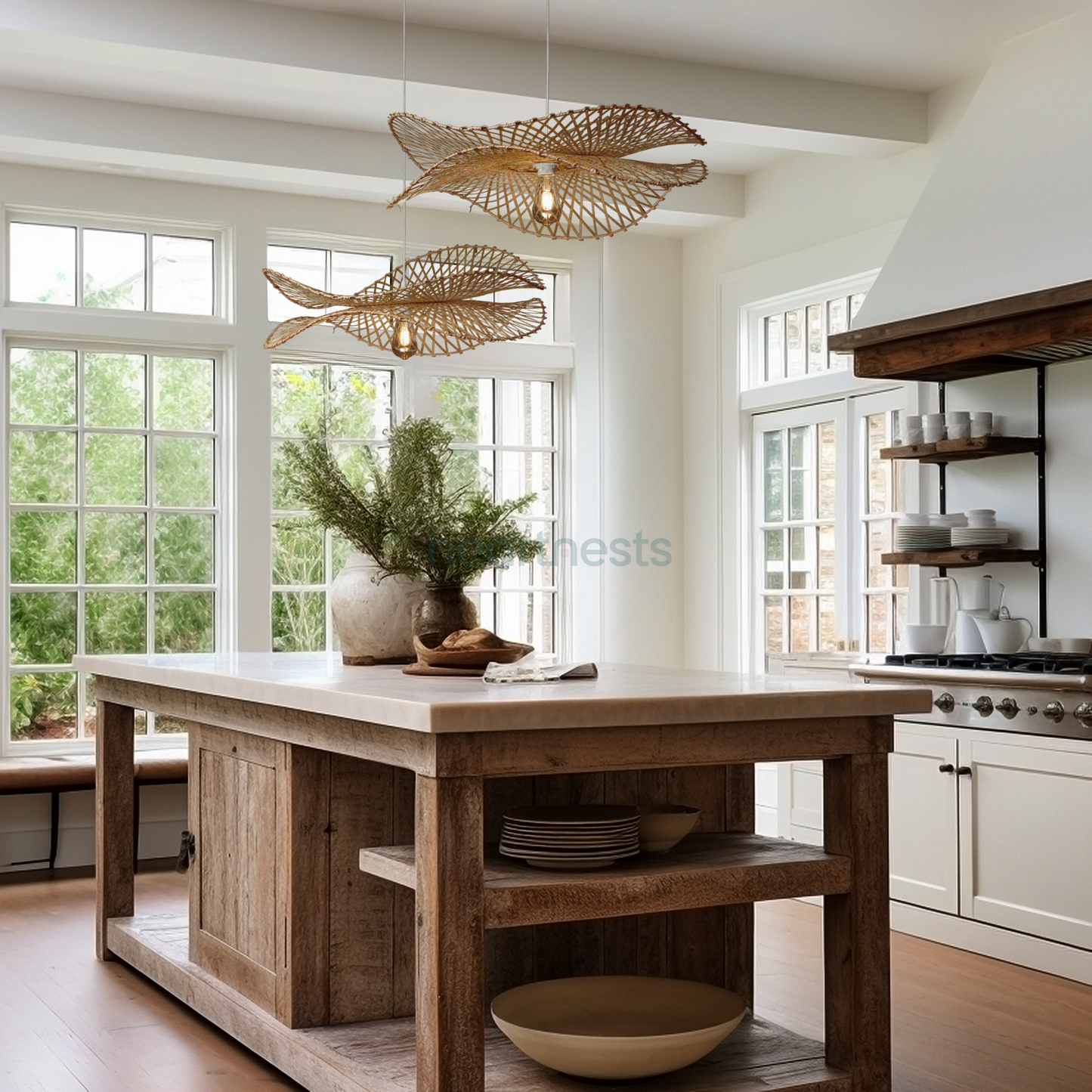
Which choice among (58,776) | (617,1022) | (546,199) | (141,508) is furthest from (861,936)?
(141,508)

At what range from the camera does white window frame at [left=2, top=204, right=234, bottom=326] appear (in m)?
6.59

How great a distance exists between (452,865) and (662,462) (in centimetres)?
529

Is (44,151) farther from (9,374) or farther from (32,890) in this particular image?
(32,890)

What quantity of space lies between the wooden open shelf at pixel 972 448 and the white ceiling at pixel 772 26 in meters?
1.52

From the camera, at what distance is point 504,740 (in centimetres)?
266

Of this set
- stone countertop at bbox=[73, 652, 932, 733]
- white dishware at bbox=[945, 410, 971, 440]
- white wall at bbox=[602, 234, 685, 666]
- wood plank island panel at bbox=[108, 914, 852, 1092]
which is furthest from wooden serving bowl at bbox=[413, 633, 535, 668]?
white wall at bbox=[602, 234, 685, 666]

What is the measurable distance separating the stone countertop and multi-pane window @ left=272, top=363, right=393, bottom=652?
348 cm

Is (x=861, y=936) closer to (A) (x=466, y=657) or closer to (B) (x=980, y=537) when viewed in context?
(A) (x=466, y=657)

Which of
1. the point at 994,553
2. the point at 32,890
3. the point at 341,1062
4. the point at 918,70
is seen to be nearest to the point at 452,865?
the point at 341,1062

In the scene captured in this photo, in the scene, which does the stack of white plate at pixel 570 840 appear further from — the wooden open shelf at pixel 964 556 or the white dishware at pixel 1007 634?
the wooden open shelf at pixel 964 556

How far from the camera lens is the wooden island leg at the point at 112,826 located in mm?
4781

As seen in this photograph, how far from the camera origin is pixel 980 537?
17.9ft

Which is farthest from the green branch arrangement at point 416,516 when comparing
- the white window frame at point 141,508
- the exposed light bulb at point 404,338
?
the white window frame at point 141,508

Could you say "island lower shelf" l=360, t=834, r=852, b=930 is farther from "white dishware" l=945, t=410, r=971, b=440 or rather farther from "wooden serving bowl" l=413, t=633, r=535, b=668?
"white dishware" l=945, t=410, r=971, b=440
